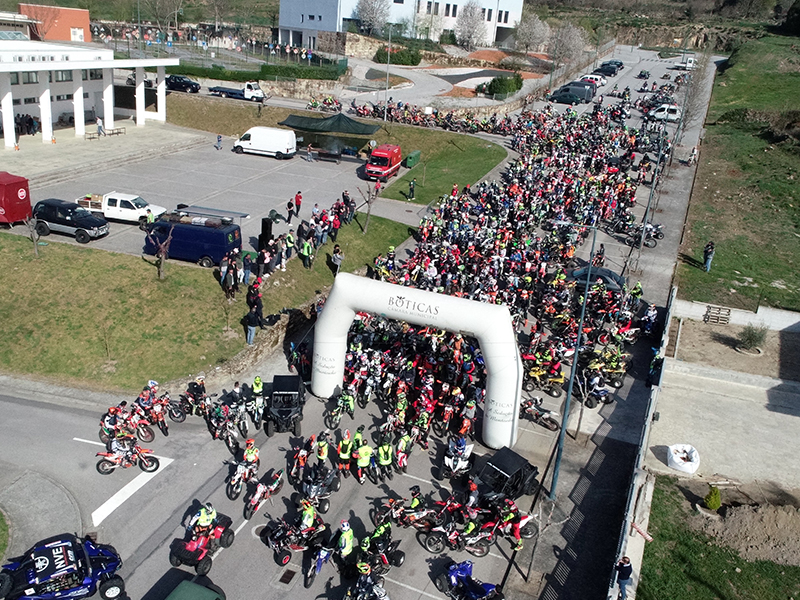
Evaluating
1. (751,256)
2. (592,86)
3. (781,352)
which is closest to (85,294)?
(781,352)

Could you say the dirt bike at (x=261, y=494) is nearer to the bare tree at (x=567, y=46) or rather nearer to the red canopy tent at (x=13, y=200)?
the red canopy tent at (x=13, y=200)

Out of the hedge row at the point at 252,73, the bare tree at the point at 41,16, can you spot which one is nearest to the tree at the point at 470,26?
the hedge row at the point at 252,73

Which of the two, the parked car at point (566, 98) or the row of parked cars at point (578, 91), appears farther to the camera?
the row of parked cars at point (578, 91)

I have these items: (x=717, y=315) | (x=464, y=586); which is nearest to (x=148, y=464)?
(x=464, y=586)

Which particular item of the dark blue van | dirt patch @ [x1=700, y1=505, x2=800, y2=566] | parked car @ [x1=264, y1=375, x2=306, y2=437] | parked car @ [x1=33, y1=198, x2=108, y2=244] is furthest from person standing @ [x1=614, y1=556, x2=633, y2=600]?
parked car @ [x1=33, y1=198, x2=108, y2=244]

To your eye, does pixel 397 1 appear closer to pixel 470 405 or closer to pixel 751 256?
pixel 751 256

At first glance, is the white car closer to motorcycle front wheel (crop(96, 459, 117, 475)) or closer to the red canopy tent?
the red canopy tent

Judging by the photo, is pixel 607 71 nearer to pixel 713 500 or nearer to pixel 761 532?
pixel 713 500
